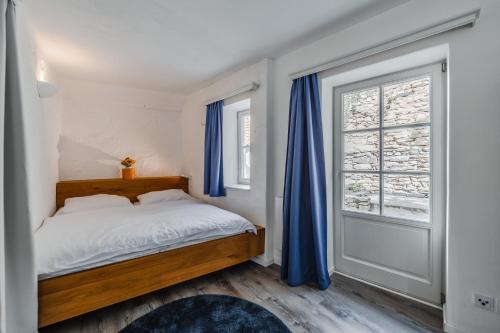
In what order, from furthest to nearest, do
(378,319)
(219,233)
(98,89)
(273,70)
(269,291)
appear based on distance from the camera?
(98,89), (273,70), (219,233), (269,291), (378,319)

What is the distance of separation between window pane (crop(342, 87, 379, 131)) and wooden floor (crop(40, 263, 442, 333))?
4.84 feet

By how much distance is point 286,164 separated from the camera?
7.97 ft

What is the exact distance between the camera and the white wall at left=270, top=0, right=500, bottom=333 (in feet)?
4.69

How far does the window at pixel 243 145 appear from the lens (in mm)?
3447

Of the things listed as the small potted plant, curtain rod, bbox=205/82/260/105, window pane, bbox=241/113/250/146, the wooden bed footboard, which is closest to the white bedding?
the wooden bed footboard

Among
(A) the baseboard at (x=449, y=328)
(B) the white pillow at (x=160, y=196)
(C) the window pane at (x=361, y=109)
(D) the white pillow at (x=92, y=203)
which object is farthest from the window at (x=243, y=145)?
(A) the baseboard at (x=449, y=328)

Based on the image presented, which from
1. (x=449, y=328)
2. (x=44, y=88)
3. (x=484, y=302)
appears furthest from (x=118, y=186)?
(x=484, y=302)

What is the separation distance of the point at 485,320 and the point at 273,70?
2548 millimetres

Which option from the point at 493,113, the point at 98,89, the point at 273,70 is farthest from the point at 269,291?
the point at 98,89

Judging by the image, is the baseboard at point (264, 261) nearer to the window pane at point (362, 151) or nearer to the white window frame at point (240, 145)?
the white window frame at point (240, 145)

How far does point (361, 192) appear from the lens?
2.34m

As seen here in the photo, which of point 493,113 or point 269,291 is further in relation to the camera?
point 269,291

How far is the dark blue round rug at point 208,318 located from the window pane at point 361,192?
49.2 inches

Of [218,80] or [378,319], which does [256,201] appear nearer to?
[378,319]
